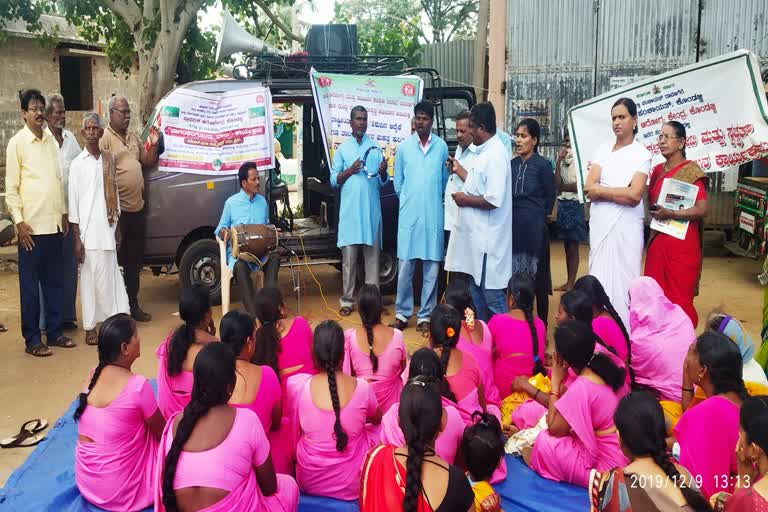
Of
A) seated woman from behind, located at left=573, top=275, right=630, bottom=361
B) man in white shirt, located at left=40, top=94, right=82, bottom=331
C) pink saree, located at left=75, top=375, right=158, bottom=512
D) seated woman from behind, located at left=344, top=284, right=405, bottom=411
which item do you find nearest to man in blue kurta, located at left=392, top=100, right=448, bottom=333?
seated woman from behind, located at left=573, top=275, right=630, bottom=361

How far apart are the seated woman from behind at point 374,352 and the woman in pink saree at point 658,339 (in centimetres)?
138

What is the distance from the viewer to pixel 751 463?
273 cm

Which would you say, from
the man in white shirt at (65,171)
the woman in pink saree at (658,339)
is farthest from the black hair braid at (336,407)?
the man in white shirt at (65,171)

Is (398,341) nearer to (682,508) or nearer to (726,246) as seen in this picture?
(682,508)

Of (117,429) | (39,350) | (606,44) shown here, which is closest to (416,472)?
(117,429)

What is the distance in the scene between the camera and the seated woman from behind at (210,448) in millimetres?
2879

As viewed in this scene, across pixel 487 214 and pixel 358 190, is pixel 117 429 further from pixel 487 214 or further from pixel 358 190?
pixel 358 190

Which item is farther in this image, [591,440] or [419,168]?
[419,168]

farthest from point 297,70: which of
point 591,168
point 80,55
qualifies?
point 80,55

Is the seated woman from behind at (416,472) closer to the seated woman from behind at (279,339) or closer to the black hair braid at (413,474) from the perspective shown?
the black hair braid at (413,474)

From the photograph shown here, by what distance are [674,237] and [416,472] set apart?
3.49 m

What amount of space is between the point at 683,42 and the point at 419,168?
5.56 meters

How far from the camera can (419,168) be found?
→ 693 cm

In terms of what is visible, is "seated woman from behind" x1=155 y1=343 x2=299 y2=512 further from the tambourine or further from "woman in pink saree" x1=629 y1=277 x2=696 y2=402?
the tambourine
